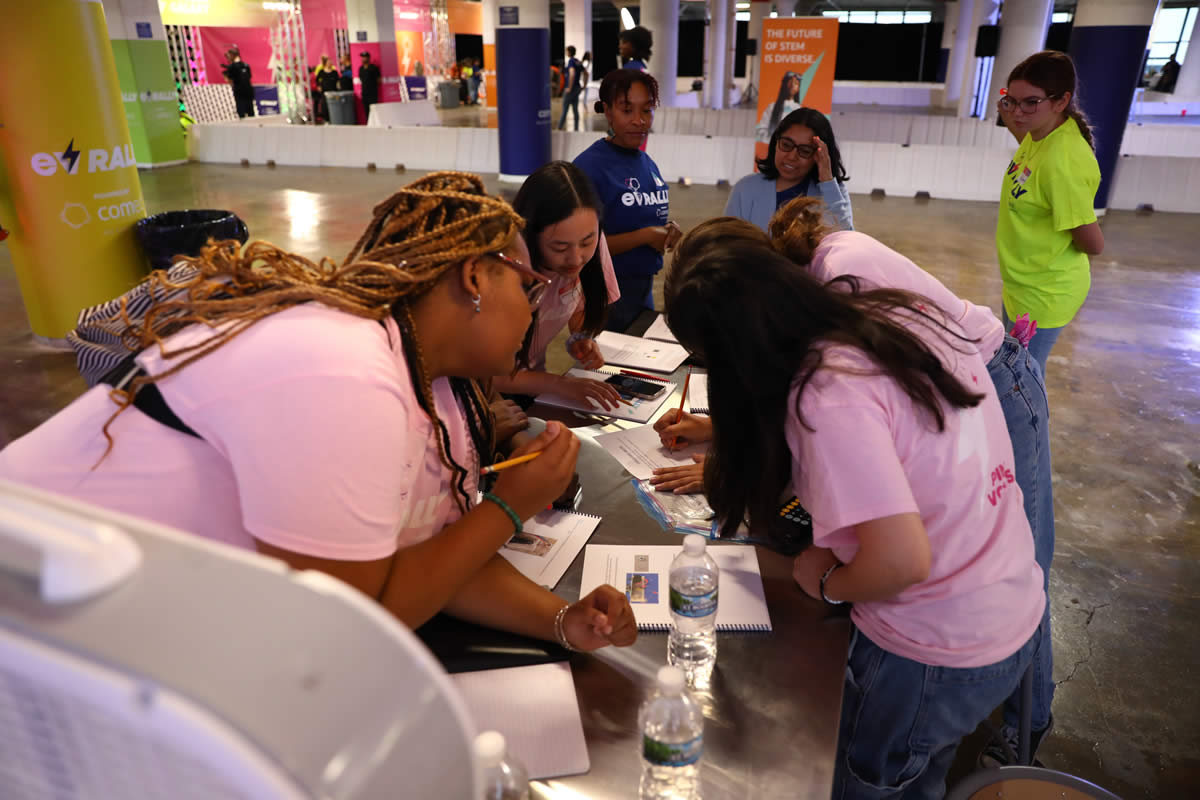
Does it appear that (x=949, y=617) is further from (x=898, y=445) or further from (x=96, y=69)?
(x=96, y=69)

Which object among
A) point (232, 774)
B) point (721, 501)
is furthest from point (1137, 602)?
point (232, 774)

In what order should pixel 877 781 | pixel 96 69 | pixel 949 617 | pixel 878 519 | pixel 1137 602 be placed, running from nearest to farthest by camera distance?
pixel 878 519, pixel 949 617, pixel 877 781, pixel 1137 602, pixel 96 69

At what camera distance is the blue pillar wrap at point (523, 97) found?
8961 mm

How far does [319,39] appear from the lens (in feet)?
56.6

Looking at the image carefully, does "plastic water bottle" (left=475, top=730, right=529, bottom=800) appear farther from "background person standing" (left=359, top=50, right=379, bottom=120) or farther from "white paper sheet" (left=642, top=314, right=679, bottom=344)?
"background person standing" (left=359, top=50, right=379, bottom=120)

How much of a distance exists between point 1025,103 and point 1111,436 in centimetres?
194

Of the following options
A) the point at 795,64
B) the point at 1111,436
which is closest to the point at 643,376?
the point at 1111,436

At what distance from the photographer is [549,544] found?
5.40 ft

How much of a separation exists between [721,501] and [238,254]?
36.5 inches

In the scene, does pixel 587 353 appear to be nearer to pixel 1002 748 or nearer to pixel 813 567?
pixel 813 567

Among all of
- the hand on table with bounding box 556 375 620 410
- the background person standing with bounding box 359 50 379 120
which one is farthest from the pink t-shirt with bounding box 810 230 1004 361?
the background person standing with bounding box 359 50 379 120

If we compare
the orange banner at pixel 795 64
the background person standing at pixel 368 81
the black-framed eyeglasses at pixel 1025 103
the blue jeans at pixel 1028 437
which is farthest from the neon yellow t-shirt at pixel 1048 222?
the background person standing at pixel 368 81

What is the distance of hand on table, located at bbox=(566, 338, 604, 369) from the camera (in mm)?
2594

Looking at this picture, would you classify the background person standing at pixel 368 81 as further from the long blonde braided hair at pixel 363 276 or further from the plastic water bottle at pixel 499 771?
the plastic water bottle at pixel 499 771
